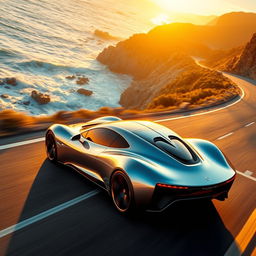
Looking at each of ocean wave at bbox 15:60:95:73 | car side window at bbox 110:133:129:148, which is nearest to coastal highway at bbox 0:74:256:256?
car side window at bbox 110:133:129:148

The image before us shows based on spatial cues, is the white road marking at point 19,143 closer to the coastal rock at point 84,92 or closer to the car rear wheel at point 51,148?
the car rear wheel at point 51,148

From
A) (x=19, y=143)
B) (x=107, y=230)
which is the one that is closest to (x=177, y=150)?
(x=107, y=230)

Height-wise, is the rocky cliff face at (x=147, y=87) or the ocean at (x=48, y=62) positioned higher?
the rocky cliff face at (x=147, y=87)

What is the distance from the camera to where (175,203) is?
4758 millimetres

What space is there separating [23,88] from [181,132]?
118 ft

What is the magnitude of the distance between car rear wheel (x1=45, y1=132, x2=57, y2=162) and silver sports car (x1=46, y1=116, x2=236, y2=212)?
178mm

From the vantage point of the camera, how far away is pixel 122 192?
527cm

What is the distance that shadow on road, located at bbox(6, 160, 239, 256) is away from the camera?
4.42 m

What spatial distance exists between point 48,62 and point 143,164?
5934 cm

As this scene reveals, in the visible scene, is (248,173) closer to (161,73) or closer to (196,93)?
(196,93)

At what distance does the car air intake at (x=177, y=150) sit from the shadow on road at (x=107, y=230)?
803 mm

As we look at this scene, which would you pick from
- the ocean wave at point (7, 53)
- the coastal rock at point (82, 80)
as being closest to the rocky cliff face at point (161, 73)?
the coastal rock at point (82, 80)

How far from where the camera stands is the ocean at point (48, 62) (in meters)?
43.1

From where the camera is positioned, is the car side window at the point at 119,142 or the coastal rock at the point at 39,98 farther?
the coastal rock at the point at 39,98
